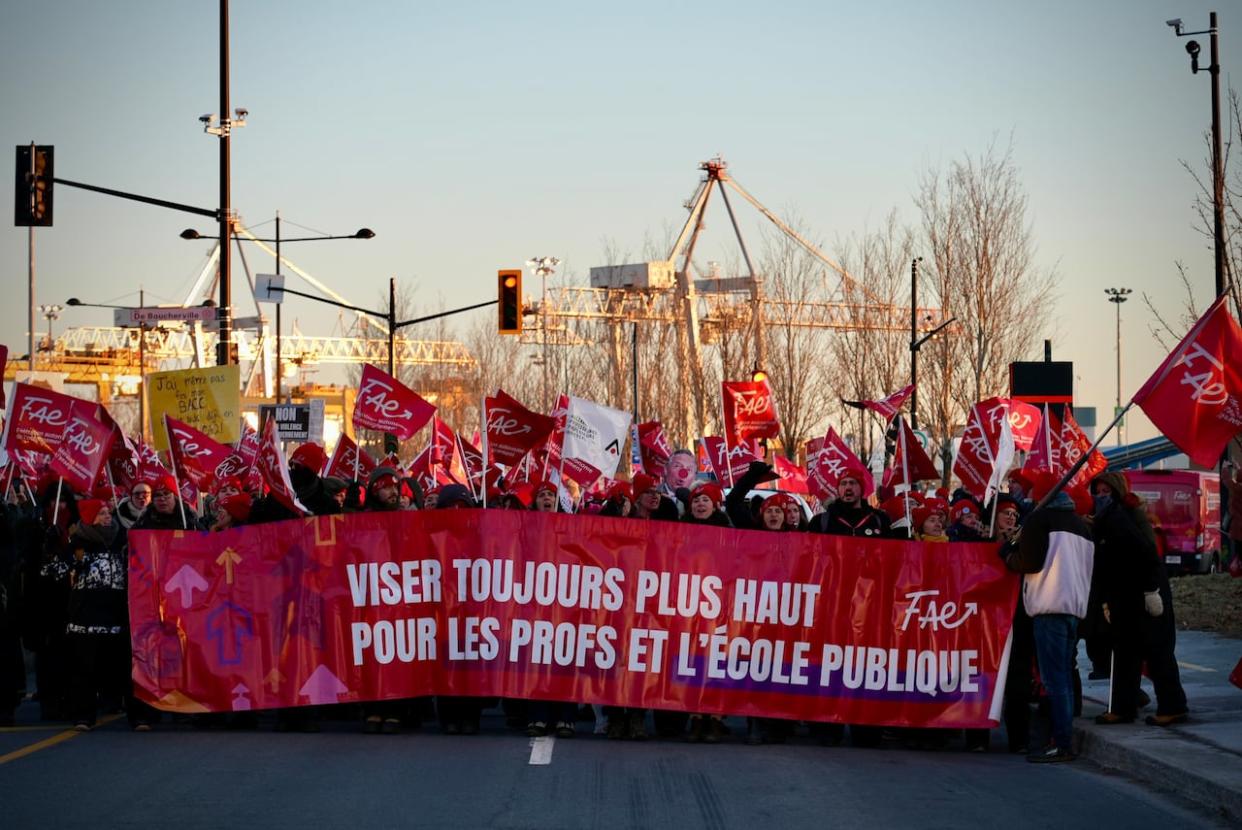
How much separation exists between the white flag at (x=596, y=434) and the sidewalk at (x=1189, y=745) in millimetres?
4695

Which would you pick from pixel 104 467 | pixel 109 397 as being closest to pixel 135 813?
pixel 104 467

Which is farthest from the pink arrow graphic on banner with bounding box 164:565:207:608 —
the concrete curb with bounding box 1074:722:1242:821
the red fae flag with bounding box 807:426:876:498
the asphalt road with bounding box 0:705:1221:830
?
the red fae flag with bounding box 807:426:876:498

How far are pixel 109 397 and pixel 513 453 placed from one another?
13111 cm

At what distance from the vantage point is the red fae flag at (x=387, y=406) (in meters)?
18.8

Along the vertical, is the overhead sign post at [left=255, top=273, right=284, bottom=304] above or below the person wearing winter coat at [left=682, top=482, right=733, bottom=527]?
above

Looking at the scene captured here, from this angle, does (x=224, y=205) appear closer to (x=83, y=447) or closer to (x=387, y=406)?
(x=387, y=406)

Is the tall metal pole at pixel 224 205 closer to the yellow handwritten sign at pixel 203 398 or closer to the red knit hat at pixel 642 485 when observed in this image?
the yellow handwritten sign at pixel 203 398

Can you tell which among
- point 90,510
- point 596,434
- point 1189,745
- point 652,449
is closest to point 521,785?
point 1189,745

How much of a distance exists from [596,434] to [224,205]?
11.4 m

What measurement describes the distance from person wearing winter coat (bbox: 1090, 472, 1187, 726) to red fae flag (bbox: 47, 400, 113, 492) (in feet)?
30.3

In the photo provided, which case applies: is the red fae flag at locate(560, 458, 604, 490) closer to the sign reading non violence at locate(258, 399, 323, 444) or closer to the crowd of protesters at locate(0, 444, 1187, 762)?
the crowd of protesters at locate(0, 444, 1187, 762)

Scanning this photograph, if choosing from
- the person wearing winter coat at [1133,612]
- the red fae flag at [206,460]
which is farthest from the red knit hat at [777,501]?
the red fae flag at [206,460]

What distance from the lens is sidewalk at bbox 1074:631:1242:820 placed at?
10352 mm

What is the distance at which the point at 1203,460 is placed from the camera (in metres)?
11.4
